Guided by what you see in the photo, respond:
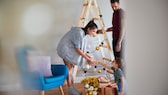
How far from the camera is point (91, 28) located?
2.90 meters

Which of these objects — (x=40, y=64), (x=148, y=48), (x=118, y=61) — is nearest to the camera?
(x=148, y=48)

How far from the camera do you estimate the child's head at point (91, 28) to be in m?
2.89

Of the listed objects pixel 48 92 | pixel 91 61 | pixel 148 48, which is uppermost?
pixel 148 48

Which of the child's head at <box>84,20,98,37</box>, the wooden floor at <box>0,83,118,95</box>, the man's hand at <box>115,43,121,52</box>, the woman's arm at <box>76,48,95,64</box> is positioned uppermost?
the child's head at <box>84,20,98,37</box>


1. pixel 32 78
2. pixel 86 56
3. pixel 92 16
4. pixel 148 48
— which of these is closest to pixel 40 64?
pixel 32 78

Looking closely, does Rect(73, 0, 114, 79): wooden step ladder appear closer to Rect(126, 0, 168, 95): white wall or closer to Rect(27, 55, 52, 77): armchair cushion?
Rect(27, 55, 52, 77): armchair cushion

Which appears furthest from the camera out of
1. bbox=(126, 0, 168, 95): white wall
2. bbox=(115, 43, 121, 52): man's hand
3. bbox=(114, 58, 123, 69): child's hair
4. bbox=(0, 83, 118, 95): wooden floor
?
bbox=(0, 83, 118, 95): wooden floor

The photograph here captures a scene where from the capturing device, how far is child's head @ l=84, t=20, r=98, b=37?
289cm

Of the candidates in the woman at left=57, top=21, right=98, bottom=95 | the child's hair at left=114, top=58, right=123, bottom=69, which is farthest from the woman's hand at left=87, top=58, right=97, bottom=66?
the child's hair at left=114, top=58, right=123, bottom=69

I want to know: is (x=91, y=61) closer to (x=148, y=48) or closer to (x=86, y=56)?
(x=86, y=56)

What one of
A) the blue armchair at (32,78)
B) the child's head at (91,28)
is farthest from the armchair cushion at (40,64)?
the child's head at (91,28)

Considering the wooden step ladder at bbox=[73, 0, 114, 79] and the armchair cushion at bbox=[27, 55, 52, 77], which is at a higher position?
the wooden step ladder at bbox=[73, 0, 114, 79]

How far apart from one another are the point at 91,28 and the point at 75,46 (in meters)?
0.33

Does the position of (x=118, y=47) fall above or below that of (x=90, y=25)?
below
